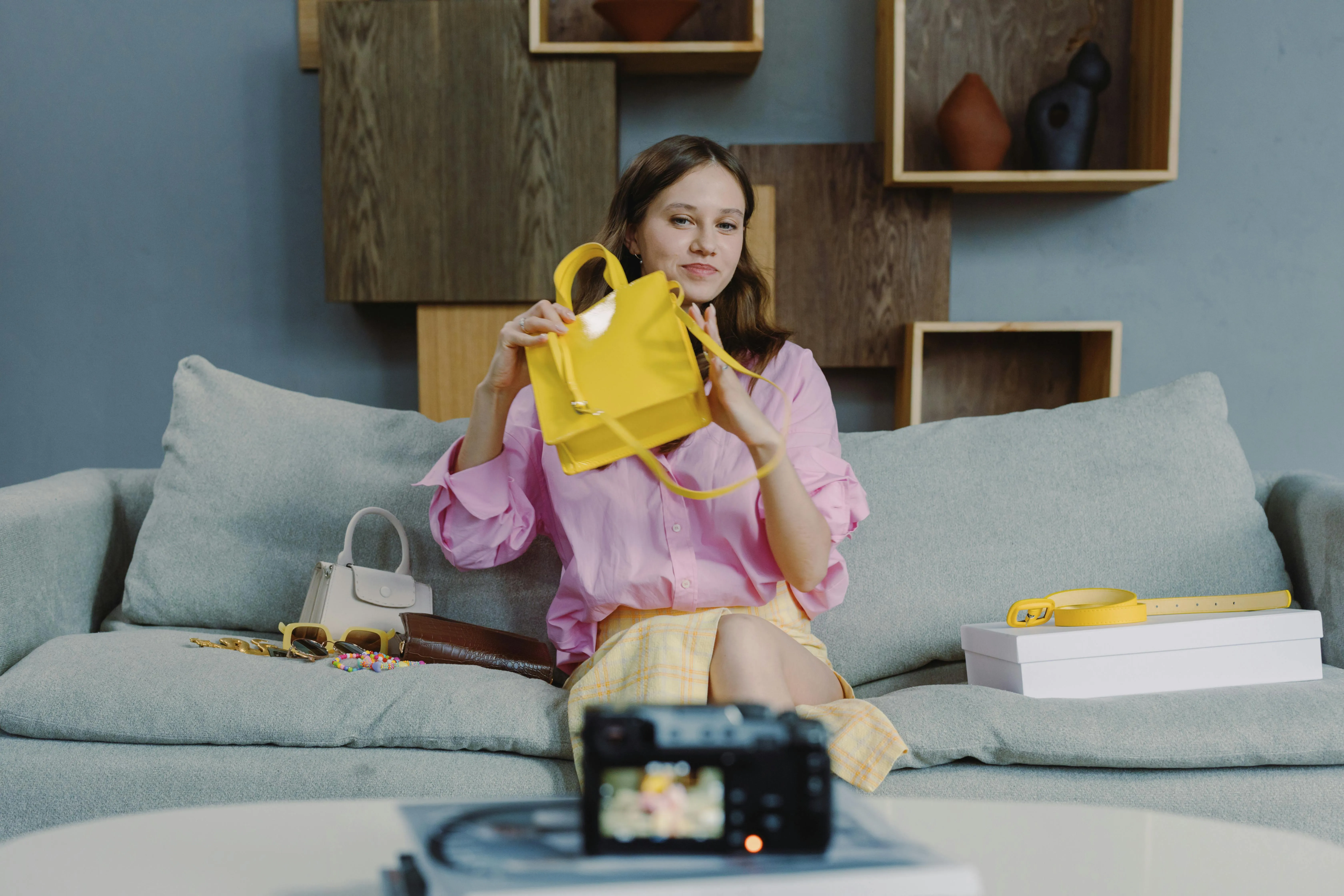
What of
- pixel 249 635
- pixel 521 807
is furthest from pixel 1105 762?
pixel 249 635

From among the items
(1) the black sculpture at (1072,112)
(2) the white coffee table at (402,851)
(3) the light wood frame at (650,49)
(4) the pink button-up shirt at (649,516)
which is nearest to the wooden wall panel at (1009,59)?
(1) the black sculpture at (1072,112)

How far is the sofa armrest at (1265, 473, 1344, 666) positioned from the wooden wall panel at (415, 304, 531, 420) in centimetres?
156

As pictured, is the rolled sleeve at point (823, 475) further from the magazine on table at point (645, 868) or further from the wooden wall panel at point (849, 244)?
the wooden wall panel at point (849, 244)

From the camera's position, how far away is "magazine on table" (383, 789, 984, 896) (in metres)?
0.50

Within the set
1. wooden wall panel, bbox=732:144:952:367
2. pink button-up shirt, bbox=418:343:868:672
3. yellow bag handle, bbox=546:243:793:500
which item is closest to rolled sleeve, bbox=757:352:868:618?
pink button-up shirt, bbox=418:343:868:672

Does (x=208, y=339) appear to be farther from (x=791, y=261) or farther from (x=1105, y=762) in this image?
(x=1105, y=762)

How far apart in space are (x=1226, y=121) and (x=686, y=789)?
2.56 meters

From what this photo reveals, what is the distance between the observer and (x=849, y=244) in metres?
2.46

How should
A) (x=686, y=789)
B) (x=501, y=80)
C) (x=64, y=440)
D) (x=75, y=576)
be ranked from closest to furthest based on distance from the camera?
(x=686, y=789)
(x=75, y=576)
(x=501, y=80)
(x=64, y=440)

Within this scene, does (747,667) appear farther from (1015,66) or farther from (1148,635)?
(1015,66)

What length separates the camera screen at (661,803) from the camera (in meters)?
0.53

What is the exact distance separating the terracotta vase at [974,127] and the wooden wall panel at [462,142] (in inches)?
30.0

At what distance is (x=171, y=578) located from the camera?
162cm

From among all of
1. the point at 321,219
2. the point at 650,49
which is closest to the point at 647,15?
the point at 650,49
